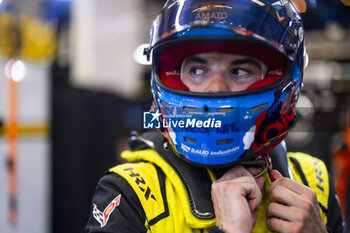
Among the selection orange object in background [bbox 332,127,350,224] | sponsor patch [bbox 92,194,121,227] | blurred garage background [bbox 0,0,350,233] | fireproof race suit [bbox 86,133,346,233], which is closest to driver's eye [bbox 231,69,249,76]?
fireproof race suit [bbox 86,133,346,233]

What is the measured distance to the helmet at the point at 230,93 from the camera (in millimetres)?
785

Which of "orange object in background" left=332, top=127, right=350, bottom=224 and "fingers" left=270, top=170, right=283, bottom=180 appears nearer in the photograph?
"fingers" left=270, top=170, right=283, bottom=180

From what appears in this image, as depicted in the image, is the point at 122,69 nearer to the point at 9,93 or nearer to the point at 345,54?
the point at 9,93

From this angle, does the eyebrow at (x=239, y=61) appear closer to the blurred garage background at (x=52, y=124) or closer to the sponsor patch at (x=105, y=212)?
the sponsor patch at (x=105, y=212)

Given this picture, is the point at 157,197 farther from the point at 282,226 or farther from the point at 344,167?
the point at 344,167

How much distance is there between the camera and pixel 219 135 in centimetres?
78

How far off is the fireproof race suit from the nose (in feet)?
0.60


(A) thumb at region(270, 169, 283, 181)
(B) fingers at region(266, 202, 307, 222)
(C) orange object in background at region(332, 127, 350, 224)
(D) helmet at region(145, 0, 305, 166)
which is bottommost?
(C) orange object in background at region(332, 127, 350, 224)

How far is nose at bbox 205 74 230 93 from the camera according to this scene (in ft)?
2.71

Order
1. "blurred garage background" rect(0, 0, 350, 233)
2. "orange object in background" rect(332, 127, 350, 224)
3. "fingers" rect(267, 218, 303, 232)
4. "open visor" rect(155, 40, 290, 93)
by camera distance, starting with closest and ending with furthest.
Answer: "fingers" rect(267, 218, 303, 232), "open visor" rect(155, 40, 290, 93), "blurred garage background" rect(0, 0, 350, 233), "orange object in background" rect(332, 127, 350, 224)

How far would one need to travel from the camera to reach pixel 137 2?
429 centimetres

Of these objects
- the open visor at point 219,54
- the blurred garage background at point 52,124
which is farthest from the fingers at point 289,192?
the blurred garage background at point 52,124

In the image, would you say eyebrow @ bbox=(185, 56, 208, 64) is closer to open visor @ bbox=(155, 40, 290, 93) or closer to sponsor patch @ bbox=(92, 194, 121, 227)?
open visor @ bbox=(155, 40, 290, 93)

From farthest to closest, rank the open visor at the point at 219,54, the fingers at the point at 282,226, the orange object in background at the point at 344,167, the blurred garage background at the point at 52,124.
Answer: the orange object in background at the point at 344,167, the blurred garage background at the point at 52,124, the open visor at the point at 219,54, the fingers at the point at 282,226
